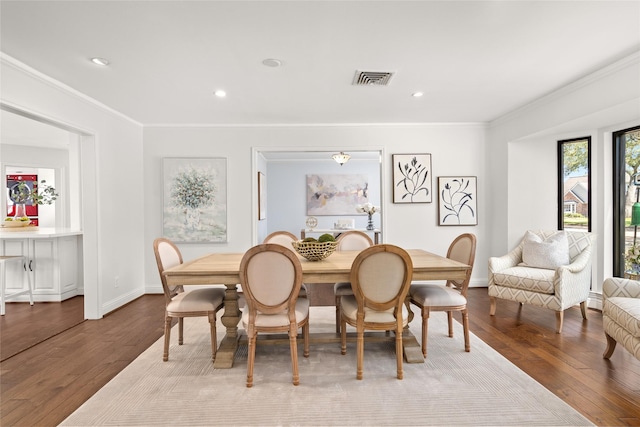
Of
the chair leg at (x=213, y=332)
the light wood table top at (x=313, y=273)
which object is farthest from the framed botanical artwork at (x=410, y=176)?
the chair leg at (x=213, y=332)

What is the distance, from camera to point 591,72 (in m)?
3.02

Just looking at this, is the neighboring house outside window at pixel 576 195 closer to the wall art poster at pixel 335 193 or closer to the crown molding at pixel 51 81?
the wall art poster at pixel 335 193

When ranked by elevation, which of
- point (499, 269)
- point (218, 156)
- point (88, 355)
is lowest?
point (88, 355)

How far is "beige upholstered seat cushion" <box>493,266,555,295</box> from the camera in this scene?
327 centimetres

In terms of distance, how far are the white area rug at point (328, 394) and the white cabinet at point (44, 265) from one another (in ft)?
8.14

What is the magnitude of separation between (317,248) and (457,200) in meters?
2.96

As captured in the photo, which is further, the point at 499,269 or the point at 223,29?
the point at 499,269

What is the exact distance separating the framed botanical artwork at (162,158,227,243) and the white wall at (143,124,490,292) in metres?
0.10

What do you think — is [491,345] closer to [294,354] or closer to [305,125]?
[294,354]

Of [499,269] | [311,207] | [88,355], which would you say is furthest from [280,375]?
[311,207]

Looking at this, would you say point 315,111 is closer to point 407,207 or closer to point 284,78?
point 284,78

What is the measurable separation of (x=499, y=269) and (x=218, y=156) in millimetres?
3892

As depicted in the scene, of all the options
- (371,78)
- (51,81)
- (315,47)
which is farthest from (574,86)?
(51,81)

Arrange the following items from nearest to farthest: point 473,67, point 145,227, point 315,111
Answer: point 473,67 < point 315,111 < point 145,227
